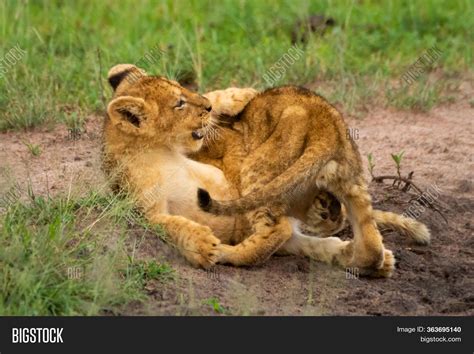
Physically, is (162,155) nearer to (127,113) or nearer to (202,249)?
(127,113)

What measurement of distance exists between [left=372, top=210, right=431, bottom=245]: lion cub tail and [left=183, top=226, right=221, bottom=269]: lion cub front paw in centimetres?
129

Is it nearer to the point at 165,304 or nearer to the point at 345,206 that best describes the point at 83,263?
the point at 165,304

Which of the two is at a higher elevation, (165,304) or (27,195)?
(27,195)

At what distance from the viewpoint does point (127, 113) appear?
255 inches

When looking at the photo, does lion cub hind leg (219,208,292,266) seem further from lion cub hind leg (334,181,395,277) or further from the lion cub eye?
the lion cub eye

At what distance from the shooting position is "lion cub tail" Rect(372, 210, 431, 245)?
6.97 m

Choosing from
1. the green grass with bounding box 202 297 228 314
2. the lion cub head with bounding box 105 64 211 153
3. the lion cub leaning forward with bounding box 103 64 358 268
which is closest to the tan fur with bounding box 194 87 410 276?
the lion cub leaning forward with bounding box 103 64 358 268

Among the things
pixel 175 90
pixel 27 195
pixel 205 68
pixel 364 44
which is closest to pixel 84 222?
pixel 27 195

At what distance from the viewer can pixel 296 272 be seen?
21.1 ft

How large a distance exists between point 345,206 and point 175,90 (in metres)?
1.27

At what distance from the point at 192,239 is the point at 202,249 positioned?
0.09m

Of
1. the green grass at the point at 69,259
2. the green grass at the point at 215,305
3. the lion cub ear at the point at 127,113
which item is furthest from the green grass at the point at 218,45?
the green grass at the point at 215,305

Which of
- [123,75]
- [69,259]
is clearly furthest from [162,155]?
[69,259]

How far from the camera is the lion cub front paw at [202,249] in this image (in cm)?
612
